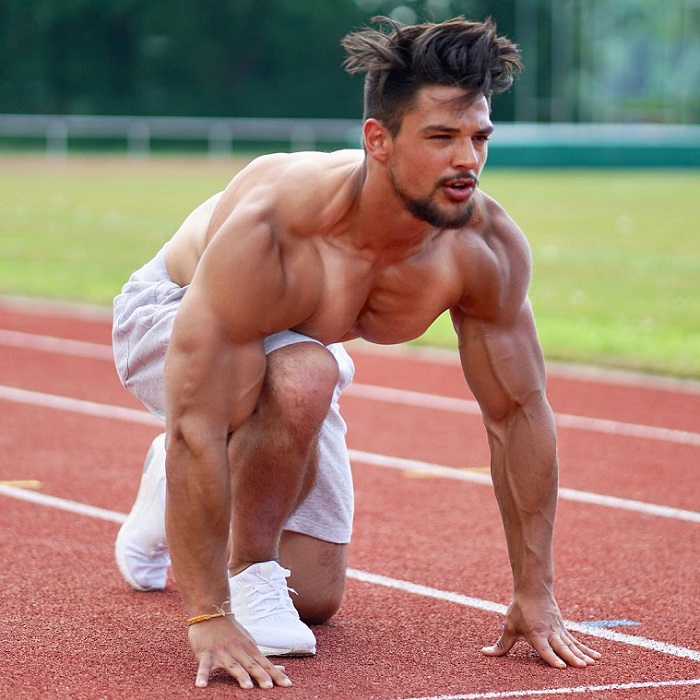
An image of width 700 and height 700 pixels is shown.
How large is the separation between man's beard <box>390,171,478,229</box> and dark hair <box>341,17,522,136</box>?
0.54ft

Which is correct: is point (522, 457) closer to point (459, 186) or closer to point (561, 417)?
point (459, 186)

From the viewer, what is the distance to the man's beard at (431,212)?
3660 millimetres

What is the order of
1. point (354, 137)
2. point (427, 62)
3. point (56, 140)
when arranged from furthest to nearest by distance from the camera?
point (56, 140) → point (354, 137) → point (427, 62)

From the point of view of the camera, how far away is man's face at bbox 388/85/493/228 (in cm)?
357

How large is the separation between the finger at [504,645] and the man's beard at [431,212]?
3.81 feet

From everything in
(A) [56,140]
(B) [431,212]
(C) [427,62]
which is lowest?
(A) [56,140]

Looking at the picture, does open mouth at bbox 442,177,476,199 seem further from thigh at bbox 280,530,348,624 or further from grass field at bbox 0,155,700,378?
grass field at bbox 0,155,700,378

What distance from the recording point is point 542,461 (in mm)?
4102

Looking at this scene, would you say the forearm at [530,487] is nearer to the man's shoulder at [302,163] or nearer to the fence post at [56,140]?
the man's shoulder at [302,163]

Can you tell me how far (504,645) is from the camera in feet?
13.4

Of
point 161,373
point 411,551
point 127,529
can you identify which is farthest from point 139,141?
point 161,373

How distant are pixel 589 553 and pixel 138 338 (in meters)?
1.95

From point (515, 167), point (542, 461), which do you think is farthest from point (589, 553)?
→ point (515, 167)

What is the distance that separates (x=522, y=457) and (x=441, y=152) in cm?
97
